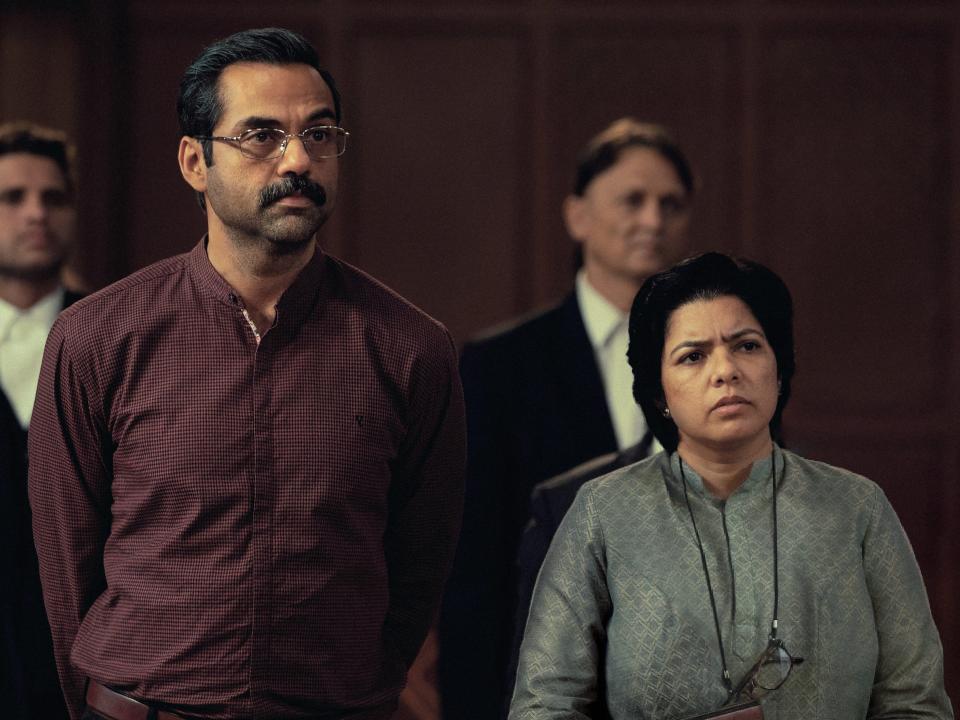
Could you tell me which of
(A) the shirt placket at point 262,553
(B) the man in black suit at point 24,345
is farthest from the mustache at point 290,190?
(B) the man in black suit at point 24,345

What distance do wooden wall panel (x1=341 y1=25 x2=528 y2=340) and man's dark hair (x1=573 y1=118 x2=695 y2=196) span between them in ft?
5.41

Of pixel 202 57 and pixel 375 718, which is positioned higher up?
pixel 202 57

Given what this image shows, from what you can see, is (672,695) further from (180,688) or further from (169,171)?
(169,171)

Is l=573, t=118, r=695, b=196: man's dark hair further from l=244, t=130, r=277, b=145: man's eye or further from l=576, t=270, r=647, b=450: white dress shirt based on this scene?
l=244, t=130, r=277, b=145: man's eye

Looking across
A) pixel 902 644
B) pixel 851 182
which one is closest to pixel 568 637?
pixel 902 644

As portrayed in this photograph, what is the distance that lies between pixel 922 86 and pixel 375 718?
3.51 m

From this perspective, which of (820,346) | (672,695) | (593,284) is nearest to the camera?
(672,695)

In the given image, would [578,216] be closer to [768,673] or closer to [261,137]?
[261,137]

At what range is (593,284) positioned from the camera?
3439 mm

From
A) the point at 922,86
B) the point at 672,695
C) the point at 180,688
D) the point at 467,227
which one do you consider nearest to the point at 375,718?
the point at 180,688

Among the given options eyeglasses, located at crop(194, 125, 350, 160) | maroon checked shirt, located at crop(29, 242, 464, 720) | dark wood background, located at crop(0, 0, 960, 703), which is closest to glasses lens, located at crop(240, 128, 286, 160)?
eyeglasses, located at crop(194, 125, 350, 160)

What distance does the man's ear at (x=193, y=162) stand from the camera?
8.05 ft

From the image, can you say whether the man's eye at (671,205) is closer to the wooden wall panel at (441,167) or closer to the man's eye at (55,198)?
the man's eye at (55,198)

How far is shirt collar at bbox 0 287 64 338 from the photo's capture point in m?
3.51
